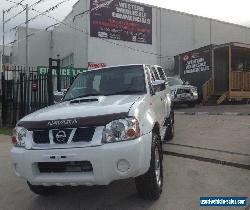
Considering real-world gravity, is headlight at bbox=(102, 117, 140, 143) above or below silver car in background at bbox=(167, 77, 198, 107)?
below

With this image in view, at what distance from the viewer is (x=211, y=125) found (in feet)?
32.7

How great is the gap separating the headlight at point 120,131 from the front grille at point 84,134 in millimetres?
157

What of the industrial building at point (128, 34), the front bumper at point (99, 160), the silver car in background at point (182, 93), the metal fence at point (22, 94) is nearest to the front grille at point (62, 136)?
the front bumper at point (99, 160)

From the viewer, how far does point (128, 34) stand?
89.9 feet

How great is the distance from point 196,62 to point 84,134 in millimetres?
19756

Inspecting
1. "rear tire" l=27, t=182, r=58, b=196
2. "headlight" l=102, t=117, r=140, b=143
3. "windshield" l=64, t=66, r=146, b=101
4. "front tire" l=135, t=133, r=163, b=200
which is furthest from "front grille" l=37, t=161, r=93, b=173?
"windshield" l=64, t=66, r=146, b=101

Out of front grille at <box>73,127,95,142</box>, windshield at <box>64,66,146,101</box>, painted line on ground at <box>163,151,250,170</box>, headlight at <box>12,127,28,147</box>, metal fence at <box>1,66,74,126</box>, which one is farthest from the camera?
metal fence at <box>1,66,74,126</box>

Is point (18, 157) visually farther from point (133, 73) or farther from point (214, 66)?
point (214, 66)

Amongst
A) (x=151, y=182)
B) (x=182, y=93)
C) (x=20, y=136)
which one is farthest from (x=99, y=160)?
(x=182, y=93)

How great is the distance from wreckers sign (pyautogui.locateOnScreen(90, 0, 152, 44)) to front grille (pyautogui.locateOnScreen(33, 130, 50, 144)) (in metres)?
21.5

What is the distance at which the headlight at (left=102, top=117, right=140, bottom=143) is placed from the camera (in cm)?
433

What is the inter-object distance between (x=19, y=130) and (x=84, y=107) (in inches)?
33.6

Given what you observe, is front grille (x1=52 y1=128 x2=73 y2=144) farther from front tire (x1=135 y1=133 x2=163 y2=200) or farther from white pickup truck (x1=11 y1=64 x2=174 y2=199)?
front tire (x1=135 y1=133 x2=163 y2=200)

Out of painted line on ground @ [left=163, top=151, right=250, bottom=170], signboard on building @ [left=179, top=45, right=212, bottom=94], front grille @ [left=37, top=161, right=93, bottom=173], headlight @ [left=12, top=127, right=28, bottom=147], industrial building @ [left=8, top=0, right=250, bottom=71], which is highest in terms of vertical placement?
industrial building @ [left=8, top=0, right=250, bottom=71]
